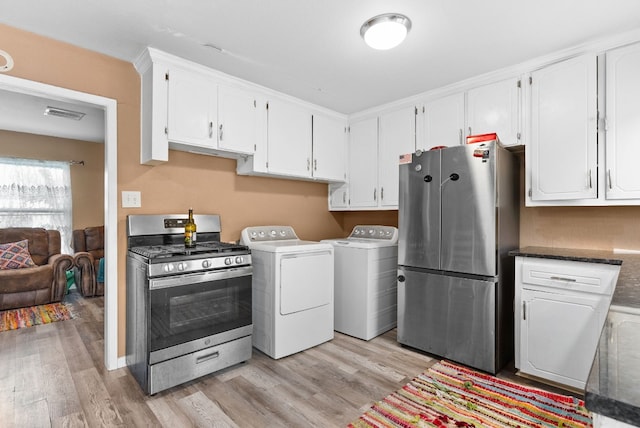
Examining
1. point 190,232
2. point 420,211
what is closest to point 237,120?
point 190,232

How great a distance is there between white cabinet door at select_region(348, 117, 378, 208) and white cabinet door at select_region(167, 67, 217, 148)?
1.71 m

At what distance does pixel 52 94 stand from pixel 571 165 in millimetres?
3691

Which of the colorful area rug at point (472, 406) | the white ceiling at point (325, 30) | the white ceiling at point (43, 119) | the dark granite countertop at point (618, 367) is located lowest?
the colorful area rug at point (472, 406)

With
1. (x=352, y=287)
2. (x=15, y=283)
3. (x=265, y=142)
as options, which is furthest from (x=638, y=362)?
(x=15, y=283)

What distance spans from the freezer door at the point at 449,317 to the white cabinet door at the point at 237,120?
71.0 inches

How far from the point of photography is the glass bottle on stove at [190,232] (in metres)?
2.66

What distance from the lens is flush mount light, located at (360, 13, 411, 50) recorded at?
6.44 feet

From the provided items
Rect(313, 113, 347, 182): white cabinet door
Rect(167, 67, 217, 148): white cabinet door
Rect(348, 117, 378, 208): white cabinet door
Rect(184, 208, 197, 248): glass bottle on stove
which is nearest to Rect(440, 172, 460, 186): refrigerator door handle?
Rect(348, 117, 378, 208): white cabinet door

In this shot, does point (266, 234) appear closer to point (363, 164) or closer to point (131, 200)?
point (131, 200)

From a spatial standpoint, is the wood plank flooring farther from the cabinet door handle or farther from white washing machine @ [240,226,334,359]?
the cabinet door handle

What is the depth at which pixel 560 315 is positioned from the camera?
218 cm

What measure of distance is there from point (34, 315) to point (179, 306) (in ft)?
9.41

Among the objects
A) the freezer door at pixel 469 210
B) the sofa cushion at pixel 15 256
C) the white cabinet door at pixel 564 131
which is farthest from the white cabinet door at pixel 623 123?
the sofa cushion at pixel 15 256

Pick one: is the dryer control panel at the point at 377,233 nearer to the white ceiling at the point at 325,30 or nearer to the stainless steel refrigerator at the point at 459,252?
the stainless steel refrigerator at the point at 459,252
